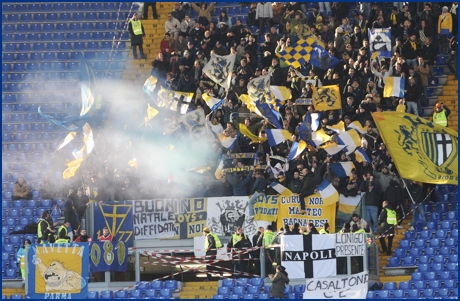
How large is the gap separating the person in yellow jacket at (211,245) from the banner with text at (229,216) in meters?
0.79

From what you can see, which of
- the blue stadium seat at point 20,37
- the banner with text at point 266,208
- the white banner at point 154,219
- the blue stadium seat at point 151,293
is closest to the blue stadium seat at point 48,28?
the blue stadium seat at point 20,37

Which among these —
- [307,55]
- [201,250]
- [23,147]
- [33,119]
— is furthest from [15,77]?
[201,250]

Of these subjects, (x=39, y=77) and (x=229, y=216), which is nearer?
(x=229, y=216)

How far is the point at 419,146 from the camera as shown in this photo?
3155 cm

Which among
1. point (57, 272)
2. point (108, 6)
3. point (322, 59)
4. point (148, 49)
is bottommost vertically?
point (57, 272)

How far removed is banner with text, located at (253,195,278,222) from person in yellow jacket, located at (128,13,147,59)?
9.29 metres

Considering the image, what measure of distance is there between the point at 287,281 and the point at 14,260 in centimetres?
776

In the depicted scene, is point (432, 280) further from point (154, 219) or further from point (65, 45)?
point (65, 45)

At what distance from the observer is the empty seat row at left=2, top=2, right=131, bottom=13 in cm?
4088

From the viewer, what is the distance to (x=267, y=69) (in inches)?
1395

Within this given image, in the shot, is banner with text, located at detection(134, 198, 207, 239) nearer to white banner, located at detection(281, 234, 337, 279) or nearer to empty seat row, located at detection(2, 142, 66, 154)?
white banner, located at detection(281, 234, 337, 279)

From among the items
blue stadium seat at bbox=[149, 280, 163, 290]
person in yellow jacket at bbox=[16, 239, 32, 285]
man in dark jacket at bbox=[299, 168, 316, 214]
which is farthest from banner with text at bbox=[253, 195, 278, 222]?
person in yellow jacket at bbox=[16, 239, 32, 285]

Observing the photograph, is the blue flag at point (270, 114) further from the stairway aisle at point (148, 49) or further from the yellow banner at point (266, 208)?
the stairway aisle at point (148, 49)

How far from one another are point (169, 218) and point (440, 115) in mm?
7478
